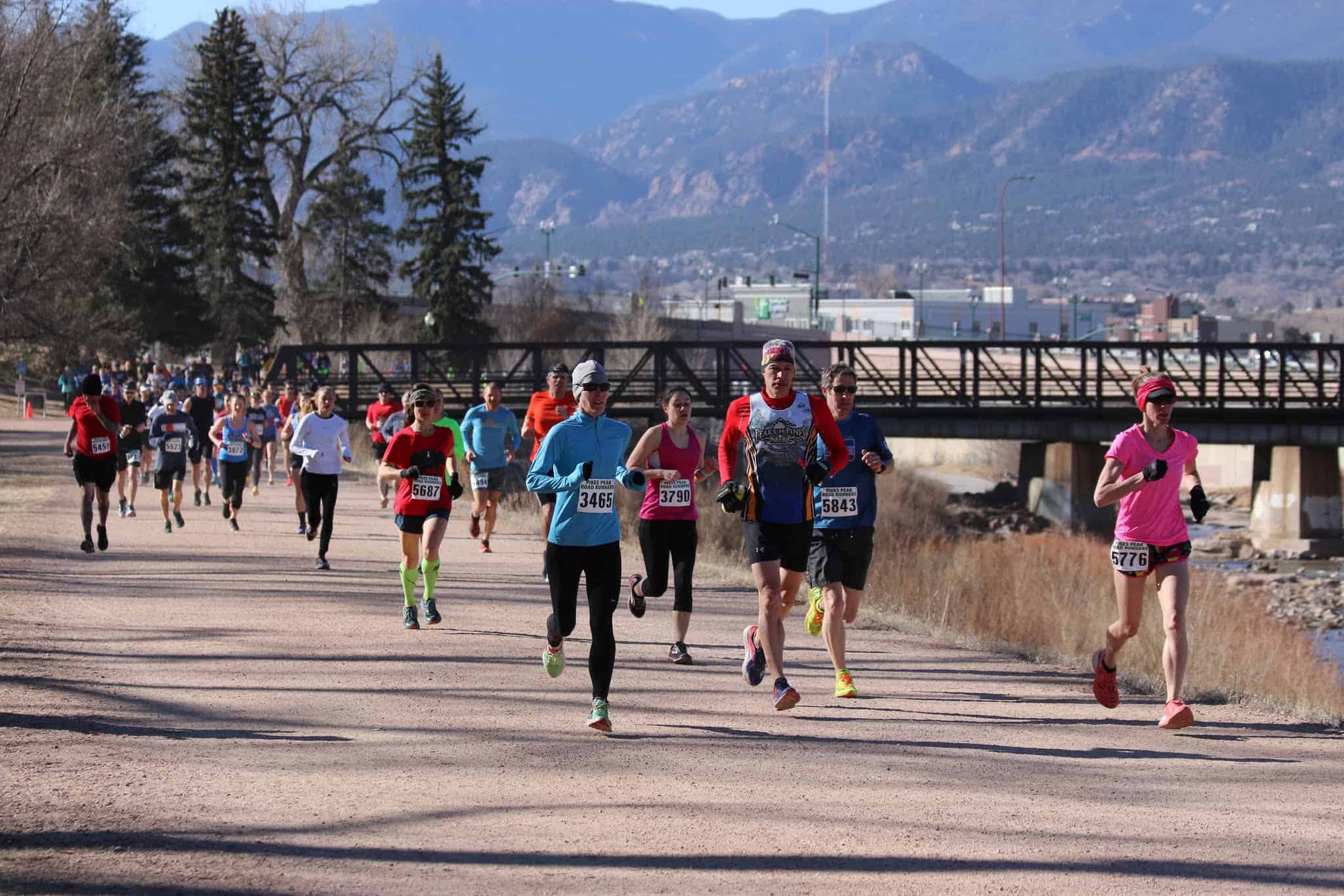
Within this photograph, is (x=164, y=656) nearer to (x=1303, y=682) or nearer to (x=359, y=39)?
(x=1303, y=682)

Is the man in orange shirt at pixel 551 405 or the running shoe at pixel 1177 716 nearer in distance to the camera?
the running shoe at pixel 1177 716

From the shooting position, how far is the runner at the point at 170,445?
20.2 metres

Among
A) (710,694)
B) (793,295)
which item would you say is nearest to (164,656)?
(710,694)

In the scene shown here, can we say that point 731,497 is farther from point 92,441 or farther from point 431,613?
point 92,441

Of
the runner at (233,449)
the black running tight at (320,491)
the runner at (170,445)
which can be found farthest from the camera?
the runner at (170,445)

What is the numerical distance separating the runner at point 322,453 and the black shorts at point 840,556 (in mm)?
6385

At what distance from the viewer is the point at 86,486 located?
666 inches

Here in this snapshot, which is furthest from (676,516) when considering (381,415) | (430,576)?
(381,415)

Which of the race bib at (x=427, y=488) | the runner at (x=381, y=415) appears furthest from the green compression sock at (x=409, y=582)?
the runner at (x=381, y=415)

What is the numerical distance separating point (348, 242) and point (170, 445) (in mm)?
50919

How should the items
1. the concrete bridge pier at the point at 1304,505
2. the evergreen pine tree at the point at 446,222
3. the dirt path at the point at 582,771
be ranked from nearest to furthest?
the dirt path at the point at 582,771
the concrete bridge pier at the point at 1304,505
the evergreen pine tree at the point at 446,222

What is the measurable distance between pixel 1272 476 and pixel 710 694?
3618cm

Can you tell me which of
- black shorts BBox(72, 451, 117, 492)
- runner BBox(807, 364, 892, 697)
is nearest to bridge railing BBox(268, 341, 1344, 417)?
black shorts BBox(72, 451, 117, 492)

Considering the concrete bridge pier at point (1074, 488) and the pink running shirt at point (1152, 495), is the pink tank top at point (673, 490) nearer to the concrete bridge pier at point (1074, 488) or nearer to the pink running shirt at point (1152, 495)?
the pink running shirt at point (1152, 495)
